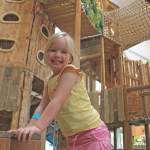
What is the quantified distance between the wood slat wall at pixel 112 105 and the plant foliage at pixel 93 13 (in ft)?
14.2

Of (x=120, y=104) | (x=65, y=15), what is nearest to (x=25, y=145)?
(x=120, y=104)

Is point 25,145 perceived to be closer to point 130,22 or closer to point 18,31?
point 18,31

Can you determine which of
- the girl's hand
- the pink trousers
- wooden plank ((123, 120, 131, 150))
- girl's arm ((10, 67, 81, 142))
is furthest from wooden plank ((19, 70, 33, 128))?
the girl's hand

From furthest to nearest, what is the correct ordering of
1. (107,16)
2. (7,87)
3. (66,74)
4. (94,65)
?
(94,65), (107,16), (7,87), (66,74)

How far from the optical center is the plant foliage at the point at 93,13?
8.42 meters

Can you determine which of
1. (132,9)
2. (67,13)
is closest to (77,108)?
(67,13)

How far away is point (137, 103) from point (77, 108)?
5028 millimetres

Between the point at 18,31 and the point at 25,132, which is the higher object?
the point at 18,31

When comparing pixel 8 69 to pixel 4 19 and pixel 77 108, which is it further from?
pixel 77 108

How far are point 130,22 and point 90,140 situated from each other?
9.46 meters

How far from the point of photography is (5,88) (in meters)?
6.69

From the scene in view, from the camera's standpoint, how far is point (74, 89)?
1384 mm

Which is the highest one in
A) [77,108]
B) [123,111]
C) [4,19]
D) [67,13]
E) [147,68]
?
[67,13]

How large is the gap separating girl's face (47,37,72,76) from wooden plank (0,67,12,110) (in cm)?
576
